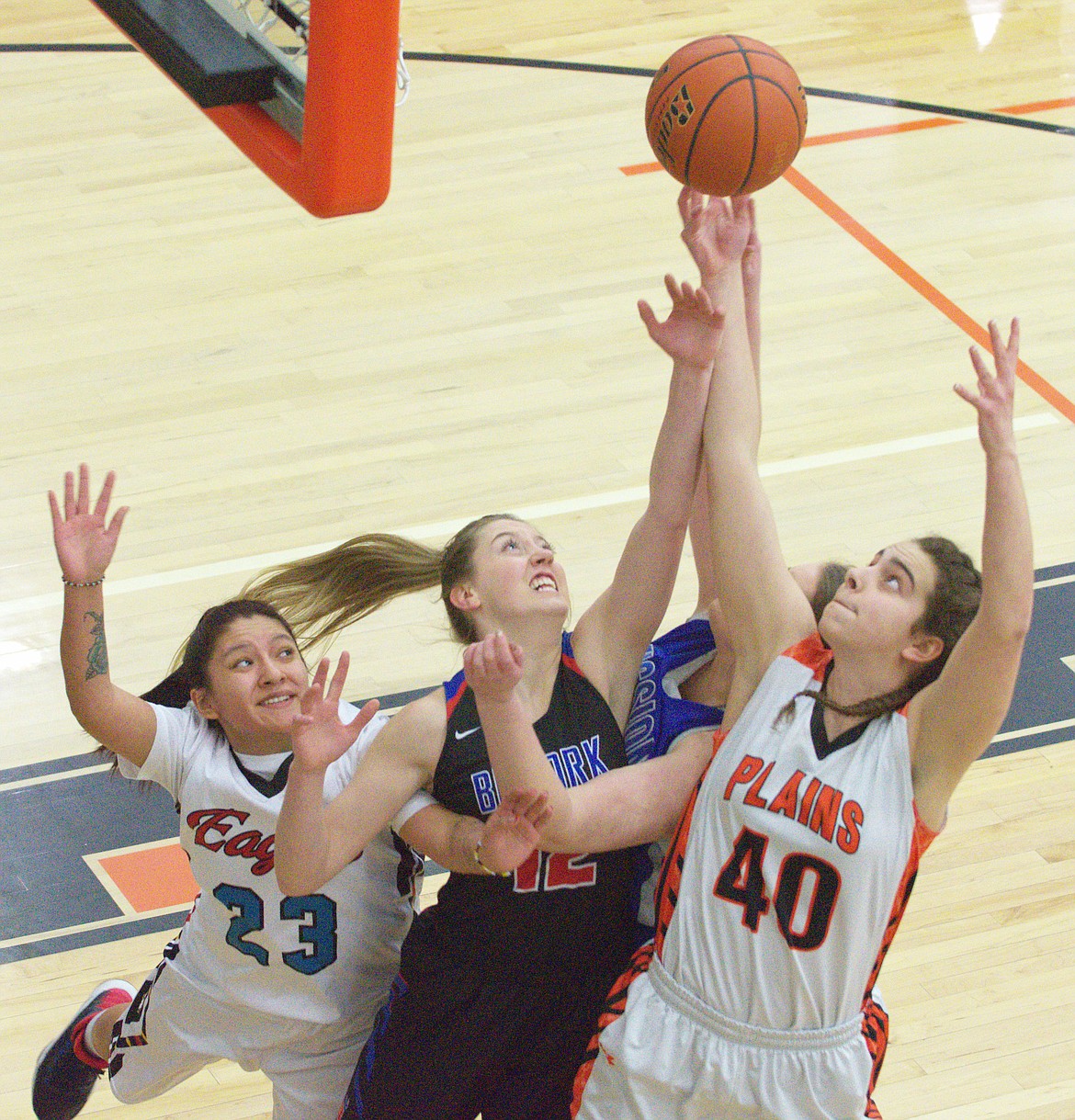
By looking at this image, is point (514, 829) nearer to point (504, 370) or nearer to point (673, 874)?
point (673, 874)

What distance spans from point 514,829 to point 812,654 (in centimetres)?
56

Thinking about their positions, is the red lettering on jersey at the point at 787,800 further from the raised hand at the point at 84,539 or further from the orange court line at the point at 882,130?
the orange court line at the point at 882,130

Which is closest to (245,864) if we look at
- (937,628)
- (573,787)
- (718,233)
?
(573,787)

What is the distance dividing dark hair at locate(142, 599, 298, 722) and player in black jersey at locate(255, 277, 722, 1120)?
401 millimetres

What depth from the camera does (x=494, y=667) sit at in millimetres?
2568

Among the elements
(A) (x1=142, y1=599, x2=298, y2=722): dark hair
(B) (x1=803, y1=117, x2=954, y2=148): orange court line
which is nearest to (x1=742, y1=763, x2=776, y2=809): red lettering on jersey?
(A) (x1=142, y1=599, x2=298, y2=722): dark hair

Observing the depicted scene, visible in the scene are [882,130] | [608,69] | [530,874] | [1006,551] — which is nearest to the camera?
[1006,551]

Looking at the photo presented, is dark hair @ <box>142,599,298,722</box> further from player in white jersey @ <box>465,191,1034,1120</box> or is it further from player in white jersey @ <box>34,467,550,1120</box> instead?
player in white jersey @ <box>465,191,1034,1120</box>

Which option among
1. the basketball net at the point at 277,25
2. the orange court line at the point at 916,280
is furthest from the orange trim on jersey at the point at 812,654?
the orange court line at the point at 916,280

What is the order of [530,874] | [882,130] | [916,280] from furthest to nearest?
[882,130] → [916,280] → [530,874]

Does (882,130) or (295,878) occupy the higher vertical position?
(882,130)

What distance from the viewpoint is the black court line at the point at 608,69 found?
7.89 metres

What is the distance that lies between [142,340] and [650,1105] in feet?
14.2

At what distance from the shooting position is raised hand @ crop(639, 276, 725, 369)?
9.34ft
